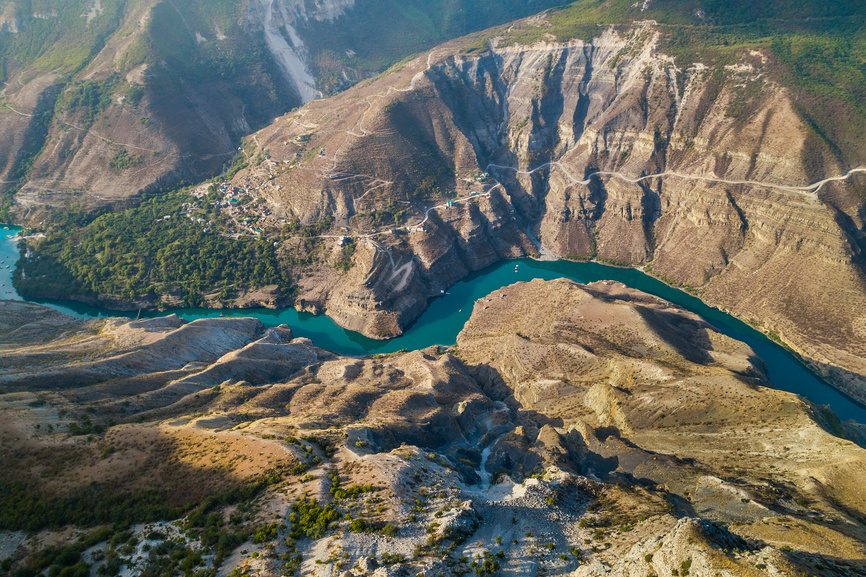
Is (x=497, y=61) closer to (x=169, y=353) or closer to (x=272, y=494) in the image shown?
(x=169, y=353)

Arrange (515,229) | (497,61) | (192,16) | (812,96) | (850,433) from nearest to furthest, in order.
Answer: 1. (850,433)
2. (812,96)
3. (515,229)
4. (497,61)
5. (192,16)

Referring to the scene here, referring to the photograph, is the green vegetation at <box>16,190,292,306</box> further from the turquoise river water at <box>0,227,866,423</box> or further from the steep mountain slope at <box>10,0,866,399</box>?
the turquoise river water at <box>0,227,866,423</box>

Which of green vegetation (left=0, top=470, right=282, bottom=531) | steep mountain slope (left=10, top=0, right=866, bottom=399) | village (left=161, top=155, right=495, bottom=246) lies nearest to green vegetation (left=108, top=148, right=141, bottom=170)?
steep mountain slope (left=10, top=0, right=866, bottom=399)

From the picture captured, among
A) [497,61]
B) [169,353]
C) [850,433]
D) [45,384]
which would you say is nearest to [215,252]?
[169,353]

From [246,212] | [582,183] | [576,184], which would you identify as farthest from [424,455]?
[582,183]

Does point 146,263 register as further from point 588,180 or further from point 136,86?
point 588,180

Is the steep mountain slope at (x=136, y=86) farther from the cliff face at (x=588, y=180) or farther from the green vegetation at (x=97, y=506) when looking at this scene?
the green vegetation at (x=97, y=506)
